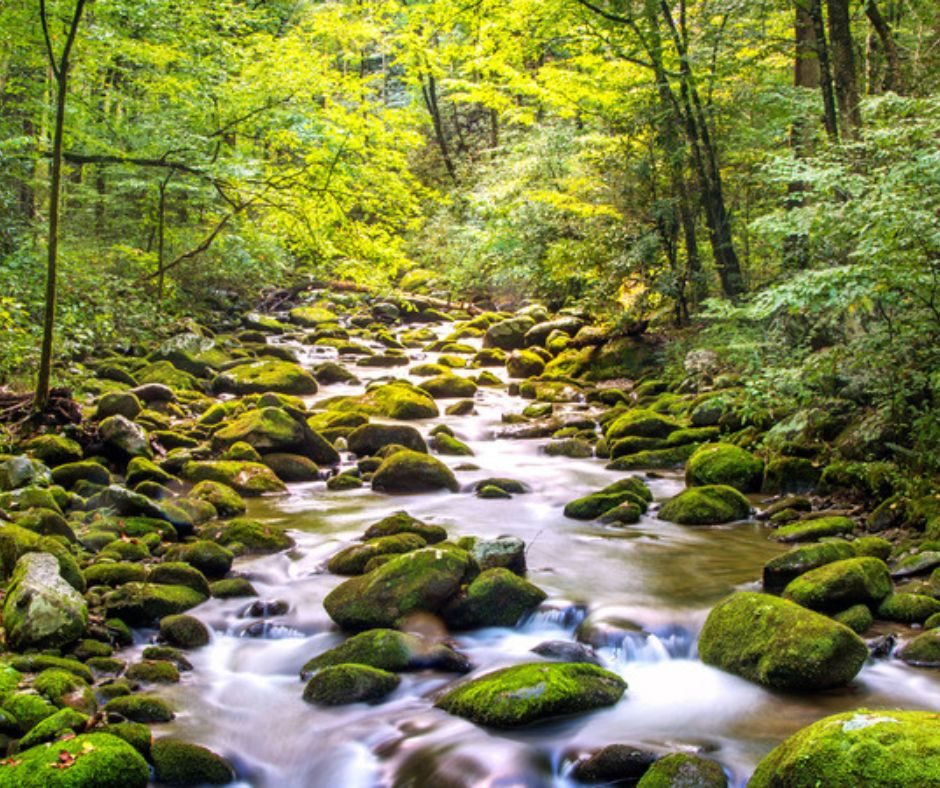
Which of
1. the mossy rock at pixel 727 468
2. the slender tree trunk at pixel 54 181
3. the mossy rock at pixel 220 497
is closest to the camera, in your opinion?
the slender tree trunk at pixel 54 181

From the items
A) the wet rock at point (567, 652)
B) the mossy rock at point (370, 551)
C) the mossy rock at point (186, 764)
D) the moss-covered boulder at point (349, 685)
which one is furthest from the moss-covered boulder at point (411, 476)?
the mossy rock at point (186, 764)

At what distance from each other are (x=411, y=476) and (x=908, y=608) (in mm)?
6380

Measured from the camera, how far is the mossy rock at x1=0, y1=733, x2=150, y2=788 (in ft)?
12.3

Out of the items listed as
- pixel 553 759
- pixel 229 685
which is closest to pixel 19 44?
pixel 229 685

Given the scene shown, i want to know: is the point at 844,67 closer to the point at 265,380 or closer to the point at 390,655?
the point at 390,655

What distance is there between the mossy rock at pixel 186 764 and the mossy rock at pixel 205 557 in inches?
109

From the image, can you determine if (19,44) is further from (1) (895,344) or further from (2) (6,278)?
(1) (895,344)

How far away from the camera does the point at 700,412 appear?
41.2 ft

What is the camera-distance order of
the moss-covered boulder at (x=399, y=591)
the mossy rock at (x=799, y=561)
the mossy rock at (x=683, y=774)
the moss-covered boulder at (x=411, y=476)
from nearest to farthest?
the mossy rock at (x=683, y=774) → the moss-covered boulder at (x=399, y=591) → the mossy rock at (x=799, y=561) → the moss-covered boulder at (x=411, y=476)

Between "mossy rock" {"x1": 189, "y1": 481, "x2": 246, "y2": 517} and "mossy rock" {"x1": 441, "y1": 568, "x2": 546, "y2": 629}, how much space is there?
3.95 m

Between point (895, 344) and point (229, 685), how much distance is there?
6980 mm

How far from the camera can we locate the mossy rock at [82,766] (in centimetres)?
376

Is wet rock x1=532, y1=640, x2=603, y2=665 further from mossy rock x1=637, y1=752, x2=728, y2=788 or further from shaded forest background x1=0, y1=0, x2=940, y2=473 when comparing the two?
shaded forest background x1=0, y1=0, x2=940, y2=473

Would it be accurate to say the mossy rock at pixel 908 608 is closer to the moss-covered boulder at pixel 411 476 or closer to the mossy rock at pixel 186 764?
the mossy rock at pixel 186 764
